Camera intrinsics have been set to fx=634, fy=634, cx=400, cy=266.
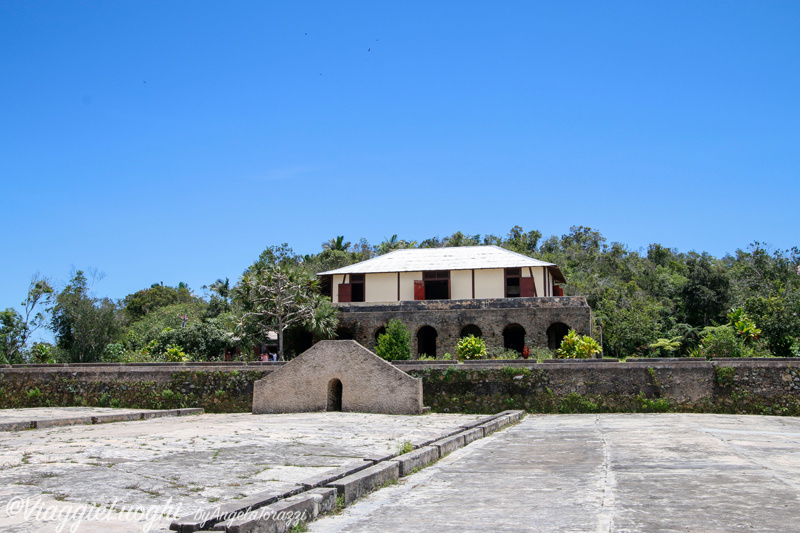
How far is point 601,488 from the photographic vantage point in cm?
605

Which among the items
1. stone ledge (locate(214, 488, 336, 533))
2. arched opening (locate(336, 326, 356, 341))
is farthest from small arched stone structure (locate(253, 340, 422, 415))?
arched opening (locate(336, 326, 356, 341))

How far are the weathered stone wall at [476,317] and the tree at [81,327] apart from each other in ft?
47.3

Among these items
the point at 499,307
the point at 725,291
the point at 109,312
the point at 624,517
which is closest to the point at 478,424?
the point at 624,517

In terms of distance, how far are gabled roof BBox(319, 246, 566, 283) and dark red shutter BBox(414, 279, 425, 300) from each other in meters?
0.71

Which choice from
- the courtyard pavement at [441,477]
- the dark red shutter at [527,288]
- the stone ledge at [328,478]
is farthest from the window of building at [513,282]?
the stone ledge at [328,478]

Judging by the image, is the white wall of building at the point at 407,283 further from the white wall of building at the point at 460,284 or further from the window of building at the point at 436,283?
the white wall of building at the point at 460,284

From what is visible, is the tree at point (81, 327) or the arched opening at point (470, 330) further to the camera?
the tree at point (81, 327)

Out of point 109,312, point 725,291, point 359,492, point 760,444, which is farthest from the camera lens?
point 725,291

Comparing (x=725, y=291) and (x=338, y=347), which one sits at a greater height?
(x=725, y=291)

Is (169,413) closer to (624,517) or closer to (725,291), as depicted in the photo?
(624,517)

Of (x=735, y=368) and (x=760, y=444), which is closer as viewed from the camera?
(x=760, y=444)

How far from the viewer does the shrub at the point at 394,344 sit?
25375 millimetres

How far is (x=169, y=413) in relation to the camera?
1584 cm

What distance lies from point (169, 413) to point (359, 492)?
11323mm
